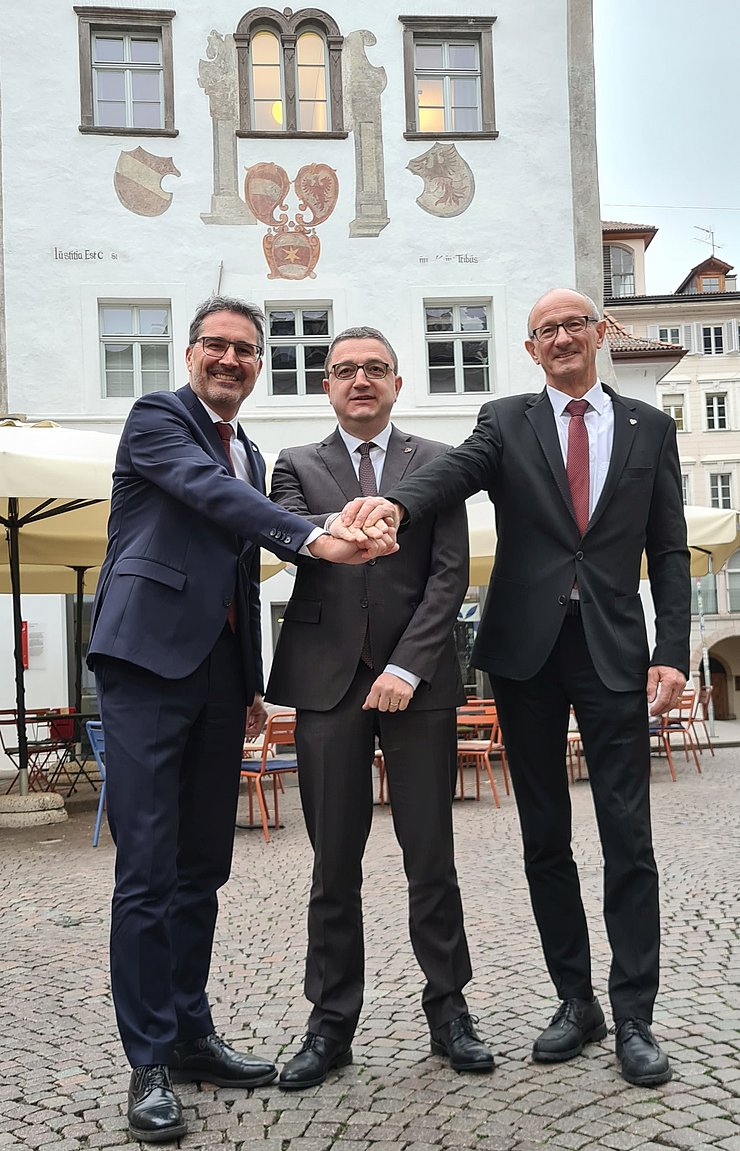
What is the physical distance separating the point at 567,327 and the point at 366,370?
642 millimetres

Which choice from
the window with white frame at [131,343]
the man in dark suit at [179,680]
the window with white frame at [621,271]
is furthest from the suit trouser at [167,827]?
the window with white frame at [621,271]

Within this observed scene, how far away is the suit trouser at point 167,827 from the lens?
331cm

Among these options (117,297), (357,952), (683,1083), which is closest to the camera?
(683,1083)

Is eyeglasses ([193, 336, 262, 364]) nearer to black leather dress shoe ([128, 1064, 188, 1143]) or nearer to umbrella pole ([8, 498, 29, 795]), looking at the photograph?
black leather dress shoe ([128, 1064, 188, 1143])

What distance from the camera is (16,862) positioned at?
830cm

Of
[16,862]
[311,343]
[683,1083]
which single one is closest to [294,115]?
[311,343]

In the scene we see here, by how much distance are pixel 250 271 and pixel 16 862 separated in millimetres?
10349

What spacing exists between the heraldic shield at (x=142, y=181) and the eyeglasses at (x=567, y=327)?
44.7 ft

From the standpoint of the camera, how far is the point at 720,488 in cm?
4819

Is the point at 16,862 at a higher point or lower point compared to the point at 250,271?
lower

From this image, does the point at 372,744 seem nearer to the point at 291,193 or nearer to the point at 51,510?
the point at 51,510

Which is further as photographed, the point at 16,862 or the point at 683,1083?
the point at 16,862

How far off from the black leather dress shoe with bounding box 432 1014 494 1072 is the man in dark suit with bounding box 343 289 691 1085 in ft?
0.58

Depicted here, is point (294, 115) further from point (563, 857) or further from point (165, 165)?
point (563, 857)
